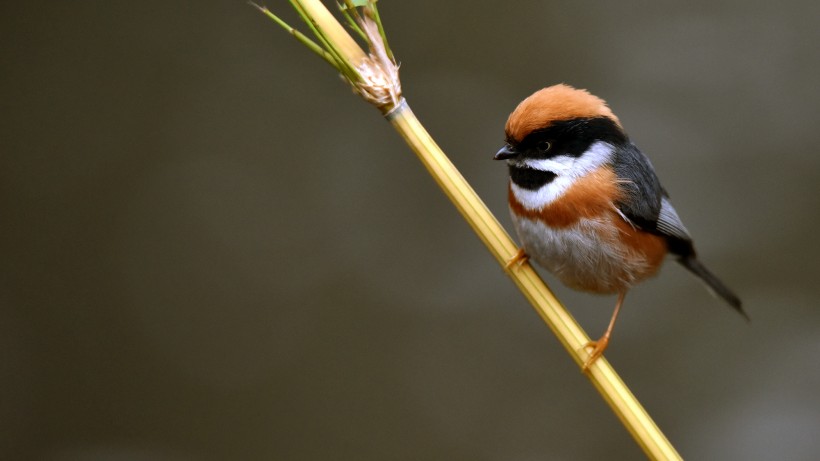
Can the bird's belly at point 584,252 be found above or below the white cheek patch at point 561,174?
below

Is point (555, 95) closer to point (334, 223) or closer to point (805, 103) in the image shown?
point (334, 223)

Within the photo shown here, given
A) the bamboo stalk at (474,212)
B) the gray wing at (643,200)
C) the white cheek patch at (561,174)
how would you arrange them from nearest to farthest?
the bamboo stalk at (474,212)
the white cheek patch at (561,174)
the gray wing at (643,200)

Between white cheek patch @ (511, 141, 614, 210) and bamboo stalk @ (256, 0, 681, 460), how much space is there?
0.59m

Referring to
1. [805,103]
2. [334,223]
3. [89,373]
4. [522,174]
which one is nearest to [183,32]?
[334,223]

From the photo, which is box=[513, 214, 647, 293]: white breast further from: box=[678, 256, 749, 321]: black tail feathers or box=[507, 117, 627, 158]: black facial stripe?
box=[678, 256, 749, 321]: black tail feathers

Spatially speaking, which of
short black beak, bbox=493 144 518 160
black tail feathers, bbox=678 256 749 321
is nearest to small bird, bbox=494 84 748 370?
short black beak, bbox=493 144 518 160

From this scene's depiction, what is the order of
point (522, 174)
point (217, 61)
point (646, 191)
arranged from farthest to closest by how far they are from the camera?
point (217, 61) < point (646, 191) < point (522, 174)

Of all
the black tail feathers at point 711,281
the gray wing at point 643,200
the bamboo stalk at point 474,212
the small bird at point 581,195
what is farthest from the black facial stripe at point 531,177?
the black tail feathers at point 711,281

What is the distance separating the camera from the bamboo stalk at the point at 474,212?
1.40 metres

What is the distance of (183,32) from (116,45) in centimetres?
34

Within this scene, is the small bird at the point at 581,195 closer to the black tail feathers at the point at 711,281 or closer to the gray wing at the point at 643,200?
the gray wing at the point at 643,200

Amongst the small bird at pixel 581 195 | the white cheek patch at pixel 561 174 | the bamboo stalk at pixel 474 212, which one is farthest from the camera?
the white cheek patch at pixel 561 174

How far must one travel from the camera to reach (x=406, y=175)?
4.20 meters

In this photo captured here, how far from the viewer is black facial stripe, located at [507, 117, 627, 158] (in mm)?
2016
